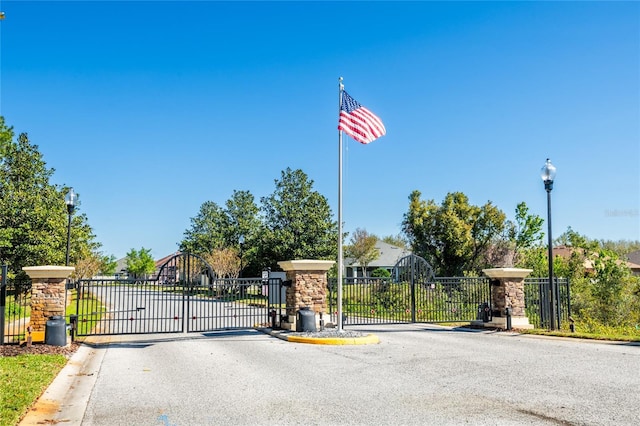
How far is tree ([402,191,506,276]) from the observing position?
161 feet

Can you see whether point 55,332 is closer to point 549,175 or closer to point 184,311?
point 184,311

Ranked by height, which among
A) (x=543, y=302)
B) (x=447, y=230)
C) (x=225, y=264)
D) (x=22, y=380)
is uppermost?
(x=447, y=230)

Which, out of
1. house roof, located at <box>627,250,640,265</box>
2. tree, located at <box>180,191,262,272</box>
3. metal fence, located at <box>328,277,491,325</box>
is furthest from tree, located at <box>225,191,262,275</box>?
house roof, located at <box>627,250,640,265</box>

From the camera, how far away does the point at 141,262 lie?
3561 inches

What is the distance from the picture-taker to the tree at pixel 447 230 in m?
49.2

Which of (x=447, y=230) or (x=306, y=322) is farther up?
(x=447, y=230)

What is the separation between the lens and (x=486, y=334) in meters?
18.2

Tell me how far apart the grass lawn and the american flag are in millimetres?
9946

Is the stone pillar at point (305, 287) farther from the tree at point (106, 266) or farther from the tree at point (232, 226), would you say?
the tree at point (106, 266)

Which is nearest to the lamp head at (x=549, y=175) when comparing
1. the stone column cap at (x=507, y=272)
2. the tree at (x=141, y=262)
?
the stone column cap at (x=507, y=272)

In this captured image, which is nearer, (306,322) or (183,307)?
(306,322)

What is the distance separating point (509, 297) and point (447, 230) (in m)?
29.4

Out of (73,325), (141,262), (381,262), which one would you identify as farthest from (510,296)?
(141,262)

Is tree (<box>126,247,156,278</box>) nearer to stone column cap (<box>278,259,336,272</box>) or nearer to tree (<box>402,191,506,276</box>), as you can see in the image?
tree (<box>402,191,506,276</box>)
